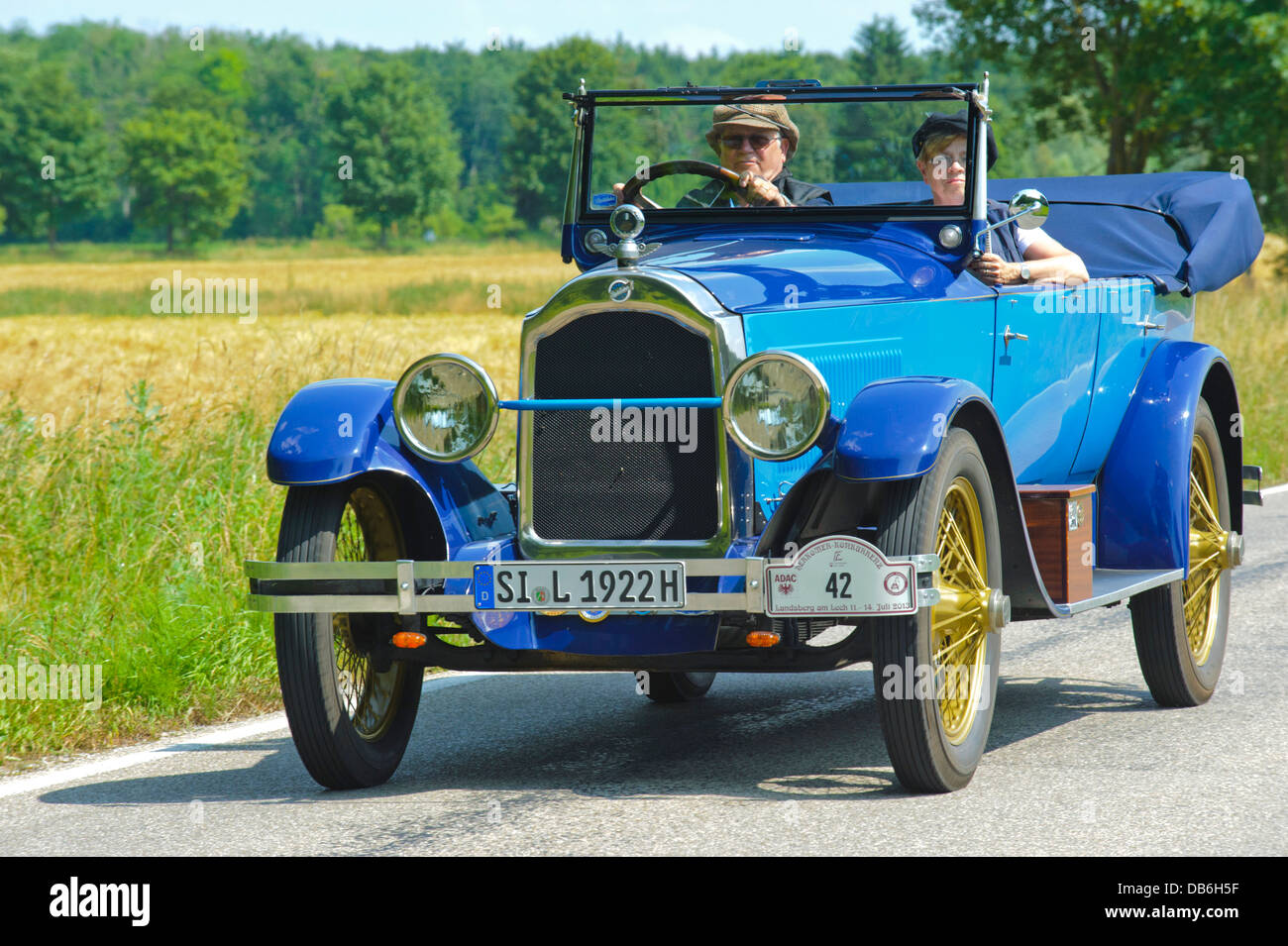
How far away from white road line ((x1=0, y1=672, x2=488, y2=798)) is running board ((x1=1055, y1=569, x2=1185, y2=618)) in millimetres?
2797

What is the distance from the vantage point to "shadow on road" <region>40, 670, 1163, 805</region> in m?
5.14

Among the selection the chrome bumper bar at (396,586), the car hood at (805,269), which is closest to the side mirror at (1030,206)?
the car hood at (805,269)

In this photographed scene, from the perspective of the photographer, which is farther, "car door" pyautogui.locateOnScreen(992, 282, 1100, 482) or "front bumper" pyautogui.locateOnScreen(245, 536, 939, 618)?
"car door" pyautogui.locateOnScreen(992, 282, 1100, 482)

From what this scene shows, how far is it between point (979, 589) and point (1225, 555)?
2.04m

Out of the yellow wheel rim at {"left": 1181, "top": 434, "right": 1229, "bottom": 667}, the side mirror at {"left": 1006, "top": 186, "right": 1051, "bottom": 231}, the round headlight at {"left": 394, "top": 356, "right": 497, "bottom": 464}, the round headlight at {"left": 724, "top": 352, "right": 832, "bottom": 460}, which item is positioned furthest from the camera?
the yellow wheel rim at {"left": 1181, "top": 434, "right": 1229, "bottom": 667}

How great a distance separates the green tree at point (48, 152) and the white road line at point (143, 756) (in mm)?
96735

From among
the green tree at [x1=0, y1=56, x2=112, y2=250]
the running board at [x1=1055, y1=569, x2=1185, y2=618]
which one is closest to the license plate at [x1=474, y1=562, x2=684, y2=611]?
the running board at [x1=1055, y1=569, x2=1185, y2=618]

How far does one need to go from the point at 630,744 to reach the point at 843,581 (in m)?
1.54

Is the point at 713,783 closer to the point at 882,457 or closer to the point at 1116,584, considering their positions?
the point at 882,457

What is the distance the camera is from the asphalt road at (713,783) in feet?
14.7

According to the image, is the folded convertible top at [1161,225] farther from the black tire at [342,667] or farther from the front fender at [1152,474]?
the black tire at [342,667]

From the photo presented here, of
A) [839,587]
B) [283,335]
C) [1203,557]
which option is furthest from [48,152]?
[839,587]

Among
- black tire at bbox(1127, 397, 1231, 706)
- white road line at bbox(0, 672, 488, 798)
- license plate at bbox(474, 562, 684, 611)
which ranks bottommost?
white road line at bbox(0, 672, 488, 798)

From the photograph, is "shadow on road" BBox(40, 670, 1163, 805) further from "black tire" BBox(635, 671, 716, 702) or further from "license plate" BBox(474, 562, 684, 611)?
"license plate" BBox(474, 562, 684, 611)
